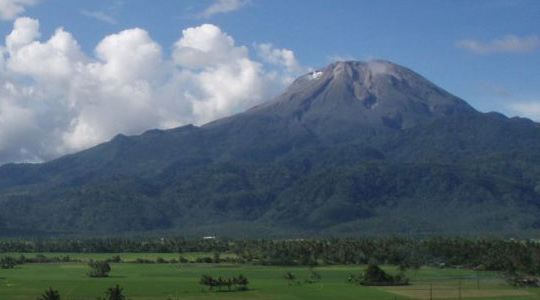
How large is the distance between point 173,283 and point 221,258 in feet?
208

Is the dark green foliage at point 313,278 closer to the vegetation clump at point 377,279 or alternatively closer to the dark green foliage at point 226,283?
the vegetation clump at point 377,279

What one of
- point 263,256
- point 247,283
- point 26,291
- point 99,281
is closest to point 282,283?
point 247,283

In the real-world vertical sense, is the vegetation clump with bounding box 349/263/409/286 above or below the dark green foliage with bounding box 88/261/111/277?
below

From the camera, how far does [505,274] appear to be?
150 m

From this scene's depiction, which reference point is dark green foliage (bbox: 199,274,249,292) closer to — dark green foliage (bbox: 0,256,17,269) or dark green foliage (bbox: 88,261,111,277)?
dark green foliage (bbox: 88,261,111,277)

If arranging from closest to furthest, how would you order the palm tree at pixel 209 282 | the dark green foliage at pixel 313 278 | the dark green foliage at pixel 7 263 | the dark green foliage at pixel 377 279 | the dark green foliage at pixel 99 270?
the palm tree at pixel 209 282
the dark green foliage at pixel 377 279
the dark green foliage at pixel 313 278
the dark green foliage at pixel 99 270
the dark green foliage at pixel 7 263

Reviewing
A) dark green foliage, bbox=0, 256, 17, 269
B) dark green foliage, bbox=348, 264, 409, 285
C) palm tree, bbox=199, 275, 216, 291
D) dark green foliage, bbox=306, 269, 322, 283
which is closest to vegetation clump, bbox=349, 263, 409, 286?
dark green foliage, bbox=348, 264, 409, 285

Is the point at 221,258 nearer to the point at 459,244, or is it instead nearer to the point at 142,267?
the point at 142,267

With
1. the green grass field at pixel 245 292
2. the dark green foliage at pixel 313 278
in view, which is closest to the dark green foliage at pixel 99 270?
the green grass field at pixel 245 292

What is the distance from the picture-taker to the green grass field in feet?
376

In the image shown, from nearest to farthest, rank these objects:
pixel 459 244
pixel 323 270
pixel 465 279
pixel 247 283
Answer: pixel 247 283 → pixel 465 279 → pixel 323 270 → pixel 459 244

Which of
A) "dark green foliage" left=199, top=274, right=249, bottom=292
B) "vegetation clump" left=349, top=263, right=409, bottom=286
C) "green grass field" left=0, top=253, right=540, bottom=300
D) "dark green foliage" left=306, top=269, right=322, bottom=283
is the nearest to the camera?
"green grass field" left=0, top=253, right=540, bottom=300

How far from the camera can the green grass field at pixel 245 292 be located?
114500mm

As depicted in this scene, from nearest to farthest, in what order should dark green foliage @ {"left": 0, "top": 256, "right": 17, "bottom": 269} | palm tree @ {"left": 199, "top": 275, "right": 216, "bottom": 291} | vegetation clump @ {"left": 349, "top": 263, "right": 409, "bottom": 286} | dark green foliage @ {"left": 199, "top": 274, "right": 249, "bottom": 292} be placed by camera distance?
palm tree @ {"left": 199, "top": 275, "right": 216, "bottom": 291}, dark green foliage @ {"left": 199, "top": 274, "right": 249, "bottom": 292}, vegetation clump @ {"left": 349, "top": 263, "right": 409, "bottom": 286}, dark green foliage @ {"left": 0, "top": 256, "right": 17, "bottom": 269}
